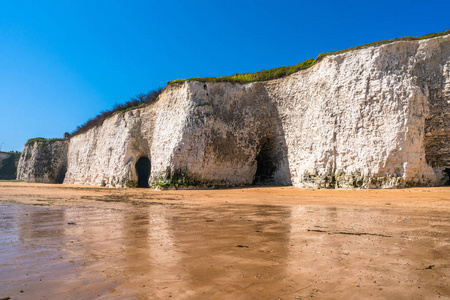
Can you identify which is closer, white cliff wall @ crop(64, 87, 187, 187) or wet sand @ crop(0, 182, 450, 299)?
wet sand @ crop(0, 182, 450, 299)

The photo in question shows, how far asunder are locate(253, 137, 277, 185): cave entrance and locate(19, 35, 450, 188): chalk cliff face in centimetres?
7

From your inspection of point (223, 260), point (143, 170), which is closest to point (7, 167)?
point (143, 170)

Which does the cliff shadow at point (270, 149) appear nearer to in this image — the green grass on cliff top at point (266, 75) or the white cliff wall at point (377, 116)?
the green grass on cliff top at point (266, 75)

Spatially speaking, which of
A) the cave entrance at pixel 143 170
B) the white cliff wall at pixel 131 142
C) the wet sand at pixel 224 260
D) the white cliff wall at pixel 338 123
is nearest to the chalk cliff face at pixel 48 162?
the white cliff wall at pixel 131 142

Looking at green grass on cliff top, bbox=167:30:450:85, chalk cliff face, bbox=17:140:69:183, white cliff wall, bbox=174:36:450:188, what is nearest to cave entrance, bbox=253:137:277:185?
→ white cliff wall, bbox=174:36:450:188

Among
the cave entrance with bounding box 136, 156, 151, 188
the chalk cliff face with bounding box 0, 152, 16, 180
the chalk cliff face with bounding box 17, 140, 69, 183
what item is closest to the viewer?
the cave entrance with bounding box 136, 156, 151, 188

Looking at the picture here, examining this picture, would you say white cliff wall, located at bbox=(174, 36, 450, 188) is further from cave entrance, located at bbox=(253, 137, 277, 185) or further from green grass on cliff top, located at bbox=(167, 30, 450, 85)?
green grass on cliff top, located at bbox=(167, 30, 450, 85)

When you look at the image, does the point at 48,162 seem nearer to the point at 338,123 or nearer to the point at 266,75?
the point at 266,75

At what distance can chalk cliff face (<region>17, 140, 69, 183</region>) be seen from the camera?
33.3m

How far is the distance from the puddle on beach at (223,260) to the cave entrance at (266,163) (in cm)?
1262

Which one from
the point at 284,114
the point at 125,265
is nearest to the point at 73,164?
the point at 284,114

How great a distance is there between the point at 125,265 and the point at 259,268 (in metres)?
1.22

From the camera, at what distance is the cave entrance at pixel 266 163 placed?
17203 millimetres

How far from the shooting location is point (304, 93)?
15672mm
